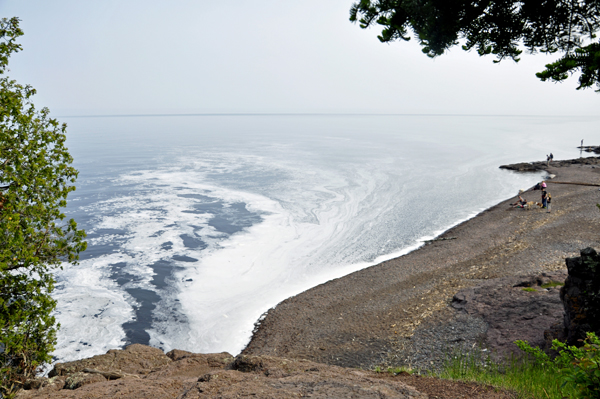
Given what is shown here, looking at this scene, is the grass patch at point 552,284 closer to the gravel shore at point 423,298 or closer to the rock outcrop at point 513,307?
the rock outcrop at point 513,307

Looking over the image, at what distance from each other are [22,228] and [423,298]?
1493 centimetres

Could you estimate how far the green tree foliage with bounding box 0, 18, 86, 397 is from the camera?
7.86m

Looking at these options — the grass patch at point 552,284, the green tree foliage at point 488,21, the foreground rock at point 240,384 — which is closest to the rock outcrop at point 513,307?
the grass patch at point 552,284


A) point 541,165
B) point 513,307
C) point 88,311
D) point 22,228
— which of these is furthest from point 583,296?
point 541,165

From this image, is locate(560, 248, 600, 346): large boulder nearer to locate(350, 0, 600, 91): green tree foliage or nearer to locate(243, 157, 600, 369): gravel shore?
locate(243, 157, 600, 369): gravel shore

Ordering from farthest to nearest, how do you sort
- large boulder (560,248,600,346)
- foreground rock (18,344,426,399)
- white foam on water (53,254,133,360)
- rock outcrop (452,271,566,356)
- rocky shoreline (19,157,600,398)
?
white foam on water (53,254,133,360) < rock outcrop (452,271,566,356) < large boulder (560,248,600,346) < rocky shoreline (19,157,600,398) < foreground rock (18,344,426,399)

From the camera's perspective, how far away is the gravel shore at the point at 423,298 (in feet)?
42.0

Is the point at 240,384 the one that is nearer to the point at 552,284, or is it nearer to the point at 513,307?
the point at 513,307

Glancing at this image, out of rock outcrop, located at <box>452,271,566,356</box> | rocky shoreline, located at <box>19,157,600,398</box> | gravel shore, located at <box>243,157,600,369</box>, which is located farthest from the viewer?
gravel shore, located at <box>243,157,600,369</box>

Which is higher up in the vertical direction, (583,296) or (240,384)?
(583,296)

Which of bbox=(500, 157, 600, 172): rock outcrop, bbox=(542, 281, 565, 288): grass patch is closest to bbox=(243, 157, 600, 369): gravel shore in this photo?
bbox=(542, 281, 565, 288): grass patch

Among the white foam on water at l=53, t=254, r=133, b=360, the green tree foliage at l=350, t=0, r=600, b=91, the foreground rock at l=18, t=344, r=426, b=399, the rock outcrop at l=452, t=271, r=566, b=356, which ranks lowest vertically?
the white foam on water at l=53, t=254, r=133, b=360

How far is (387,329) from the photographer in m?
14.5

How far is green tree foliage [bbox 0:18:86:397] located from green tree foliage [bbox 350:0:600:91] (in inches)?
301
